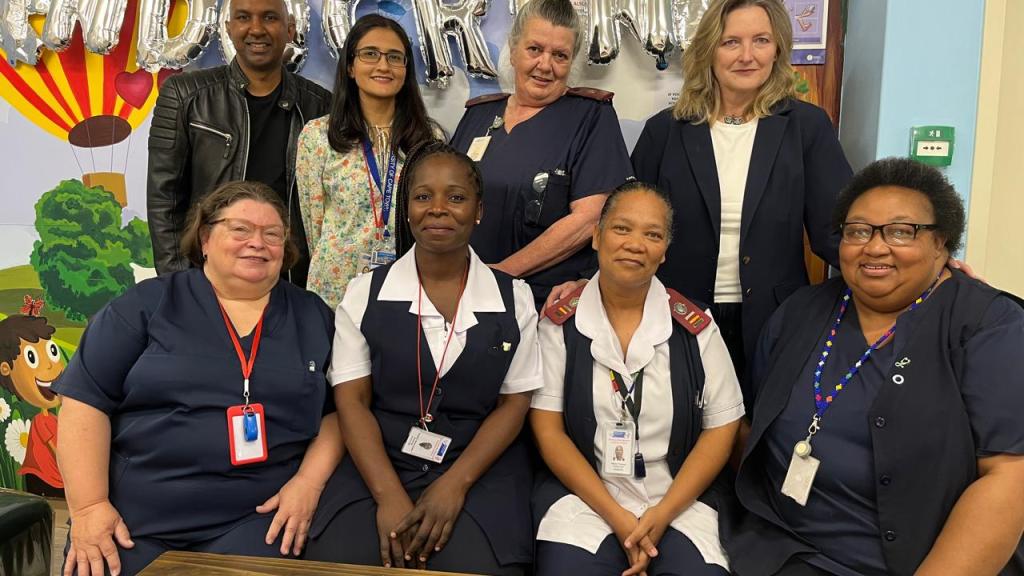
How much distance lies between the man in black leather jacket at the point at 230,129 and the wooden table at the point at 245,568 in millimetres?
1451

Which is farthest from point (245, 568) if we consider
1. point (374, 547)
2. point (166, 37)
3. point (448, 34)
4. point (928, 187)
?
point (166, 37)

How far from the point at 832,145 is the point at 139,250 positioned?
301 cm

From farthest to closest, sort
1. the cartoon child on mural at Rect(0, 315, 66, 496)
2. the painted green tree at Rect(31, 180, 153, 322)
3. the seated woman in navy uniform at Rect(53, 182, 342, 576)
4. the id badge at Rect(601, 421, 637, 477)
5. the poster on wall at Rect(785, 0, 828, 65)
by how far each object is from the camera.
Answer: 1. the cartoon child on mural at Rect(0, 315, 66, 496)
2. the painted green tree at Rect(31, 180, 153, 322)
3. the poster on wall at Rect(785, 0, 828, 65)
4. the id badge at Rect(601, 421, 637, 477)
5. the seated woman in navy uniform at Rect(53, 182, 342, 576)

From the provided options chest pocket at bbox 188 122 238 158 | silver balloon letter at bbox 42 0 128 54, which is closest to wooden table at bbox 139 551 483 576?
chest pocket at bbox 188 122 238 158

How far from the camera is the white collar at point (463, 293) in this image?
2047 millimetres

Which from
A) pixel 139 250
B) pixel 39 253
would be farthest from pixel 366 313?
pixel 39 253

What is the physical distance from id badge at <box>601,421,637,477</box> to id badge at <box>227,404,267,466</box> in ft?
2.89

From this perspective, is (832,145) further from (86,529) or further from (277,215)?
(86,529)

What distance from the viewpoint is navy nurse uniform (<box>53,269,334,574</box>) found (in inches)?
73.1

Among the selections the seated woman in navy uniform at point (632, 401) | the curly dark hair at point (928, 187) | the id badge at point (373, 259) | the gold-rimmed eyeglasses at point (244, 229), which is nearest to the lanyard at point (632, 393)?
the seated woman in navy uniform at point (632, 401)

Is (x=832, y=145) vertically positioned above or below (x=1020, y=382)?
above

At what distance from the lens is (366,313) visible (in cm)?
205

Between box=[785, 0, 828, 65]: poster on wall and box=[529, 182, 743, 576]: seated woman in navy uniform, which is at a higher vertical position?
box=[785, 0, 828, 65]: poster on wall

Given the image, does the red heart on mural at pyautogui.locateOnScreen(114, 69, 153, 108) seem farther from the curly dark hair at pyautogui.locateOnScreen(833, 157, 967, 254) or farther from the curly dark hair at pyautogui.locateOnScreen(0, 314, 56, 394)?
the curly dark hair at pyautogui.locateOnScreen(833, 157, 967, 254)
